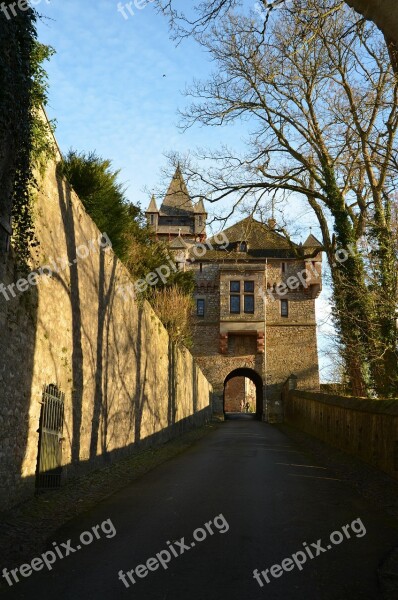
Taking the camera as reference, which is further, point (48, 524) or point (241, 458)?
point (241, 458)

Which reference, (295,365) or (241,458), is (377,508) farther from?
(295,365)

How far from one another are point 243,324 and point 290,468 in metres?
29.0

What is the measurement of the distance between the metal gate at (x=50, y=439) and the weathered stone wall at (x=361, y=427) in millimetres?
5159

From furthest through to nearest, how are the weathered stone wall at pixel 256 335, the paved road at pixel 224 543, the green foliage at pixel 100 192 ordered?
the weathered stone wall at pixel 256 335
the green foliage at pixel 100 192
the paved road at pixel 224 543

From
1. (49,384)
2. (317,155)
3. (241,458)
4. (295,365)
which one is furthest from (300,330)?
(49,384)

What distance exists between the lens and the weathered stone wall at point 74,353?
21.4ft

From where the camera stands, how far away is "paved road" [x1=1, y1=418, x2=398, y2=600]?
3737 millimetres

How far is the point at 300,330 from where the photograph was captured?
1580 inches

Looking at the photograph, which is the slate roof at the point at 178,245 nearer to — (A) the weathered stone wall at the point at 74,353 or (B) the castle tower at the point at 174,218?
(B) the castle tower at the point at 174,218

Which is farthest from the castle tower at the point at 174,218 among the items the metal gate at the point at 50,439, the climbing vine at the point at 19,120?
the climbing vine at the point at 19,120

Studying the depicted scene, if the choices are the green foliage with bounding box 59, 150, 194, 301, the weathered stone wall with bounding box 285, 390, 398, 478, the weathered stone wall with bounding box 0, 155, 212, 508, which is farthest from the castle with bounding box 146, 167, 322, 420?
the weathered stone wall with bounding box 0, 155, 212, 508

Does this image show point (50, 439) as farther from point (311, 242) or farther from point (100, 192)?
point (311, 242)

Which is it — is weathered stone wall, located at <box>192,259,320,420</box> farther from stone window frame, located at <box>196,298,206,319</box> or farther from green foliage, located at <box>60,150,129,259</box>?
green foliage, located at <box>60,150,129,259</box>

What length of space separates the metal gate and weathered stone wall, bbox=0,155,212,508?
0.38ft
